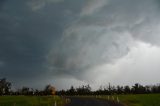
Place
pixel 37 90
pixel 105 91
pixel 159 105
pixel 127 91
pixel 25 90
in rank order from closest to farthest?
pixel 159 105, pixel 105 91, pixel 127 91, pixel 37 90, pixel 25 90

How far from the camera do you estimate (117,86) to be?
199 metres

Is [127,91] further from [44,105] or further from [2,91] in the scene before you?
[44,105]

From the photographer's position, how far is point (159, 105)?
192 ft

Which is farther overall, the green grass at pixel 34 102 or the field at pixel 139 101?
the green grass at pixel 34 102

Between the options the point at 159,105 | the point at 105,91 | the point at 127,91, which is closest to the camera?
the point at 159,105

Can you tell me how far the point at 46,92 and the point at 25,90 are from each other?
111 ft

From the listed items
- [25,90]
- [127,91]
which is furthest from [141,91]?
[25,90]

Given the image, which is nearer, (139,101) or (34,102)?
(139,101)

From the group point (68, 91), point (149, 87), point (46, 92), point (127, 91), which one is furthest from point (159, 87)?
point (46, 92)

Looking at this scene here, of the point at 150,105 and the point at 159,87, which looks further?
the point at 159,87

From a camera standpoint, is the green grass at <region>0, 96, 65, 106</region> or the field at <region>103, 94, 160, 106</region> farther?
the green grass at <region>0, 96, 65, 106</region>

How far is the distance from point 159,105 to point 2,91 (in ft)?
511

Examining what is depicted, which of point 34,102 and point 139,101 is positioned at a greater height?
point 34,102

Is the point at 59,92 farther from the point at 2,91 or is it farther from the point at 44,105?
the point at 44,105
